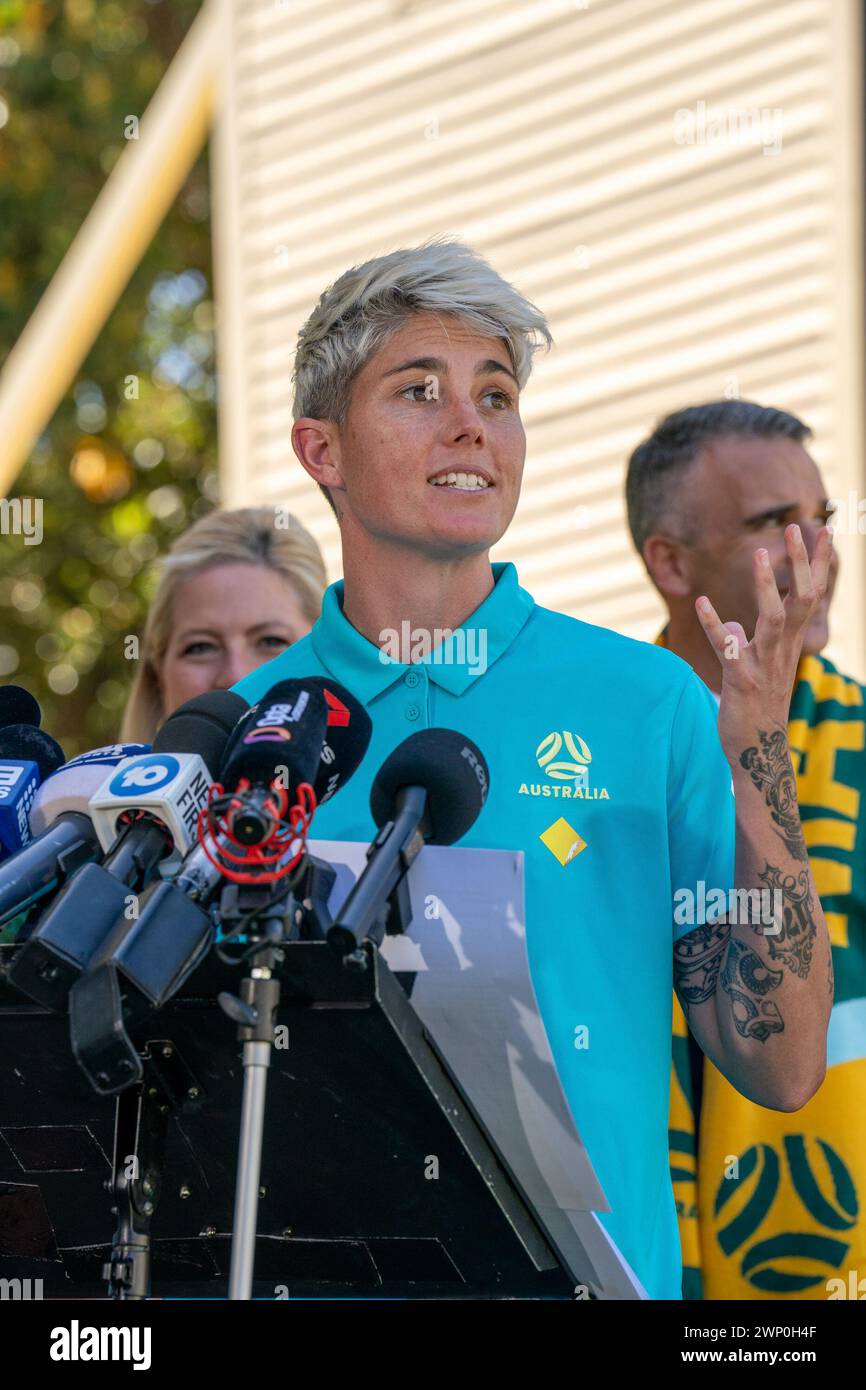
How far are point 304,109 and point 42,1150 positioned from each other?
6.56 meters

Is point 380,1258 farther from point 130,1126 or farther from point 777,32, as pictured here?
point 777,32

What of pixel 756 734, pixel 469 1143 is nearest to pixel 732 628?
pixel 756 734

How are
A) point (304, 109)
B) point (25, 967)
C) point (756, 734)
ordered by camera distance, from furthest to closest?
point (304, 109)
point (756, 734)
point (25, 967)

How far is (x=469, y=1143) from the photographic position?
6.36ft

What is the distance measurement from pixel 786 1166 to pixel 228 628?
1635 millimetres

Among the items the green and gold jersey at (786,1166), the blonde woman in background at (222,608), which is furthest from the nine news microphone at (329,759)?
the blonde woman in background at (222,608)

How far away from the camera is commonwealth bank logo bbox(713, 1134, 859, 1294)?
3678mm

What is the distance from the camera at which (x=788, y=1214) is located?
3691 mm

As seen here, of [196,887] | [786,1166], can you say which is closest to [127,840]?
[196,887]

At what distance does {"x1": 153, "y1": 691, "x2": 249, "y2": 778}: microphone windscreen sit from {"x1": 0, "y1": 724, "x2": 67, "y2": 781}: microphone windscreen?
167 mm

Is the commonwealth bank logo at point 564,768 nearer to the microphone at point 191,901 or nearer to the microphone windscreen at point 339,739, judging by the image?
the microphone windscreen at point 339,739

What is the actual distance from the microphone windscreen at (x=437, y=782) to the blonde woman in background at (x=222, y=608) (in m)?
2.20

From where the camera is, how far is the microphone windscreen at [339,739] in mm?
2139

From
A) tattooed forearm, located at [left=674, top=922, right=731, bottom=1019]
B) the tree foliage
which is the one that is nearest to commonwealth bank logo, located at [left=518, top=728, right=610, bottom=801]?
tattooed forearm, located at [left=674, top=922, right=731, bottom=1019]
